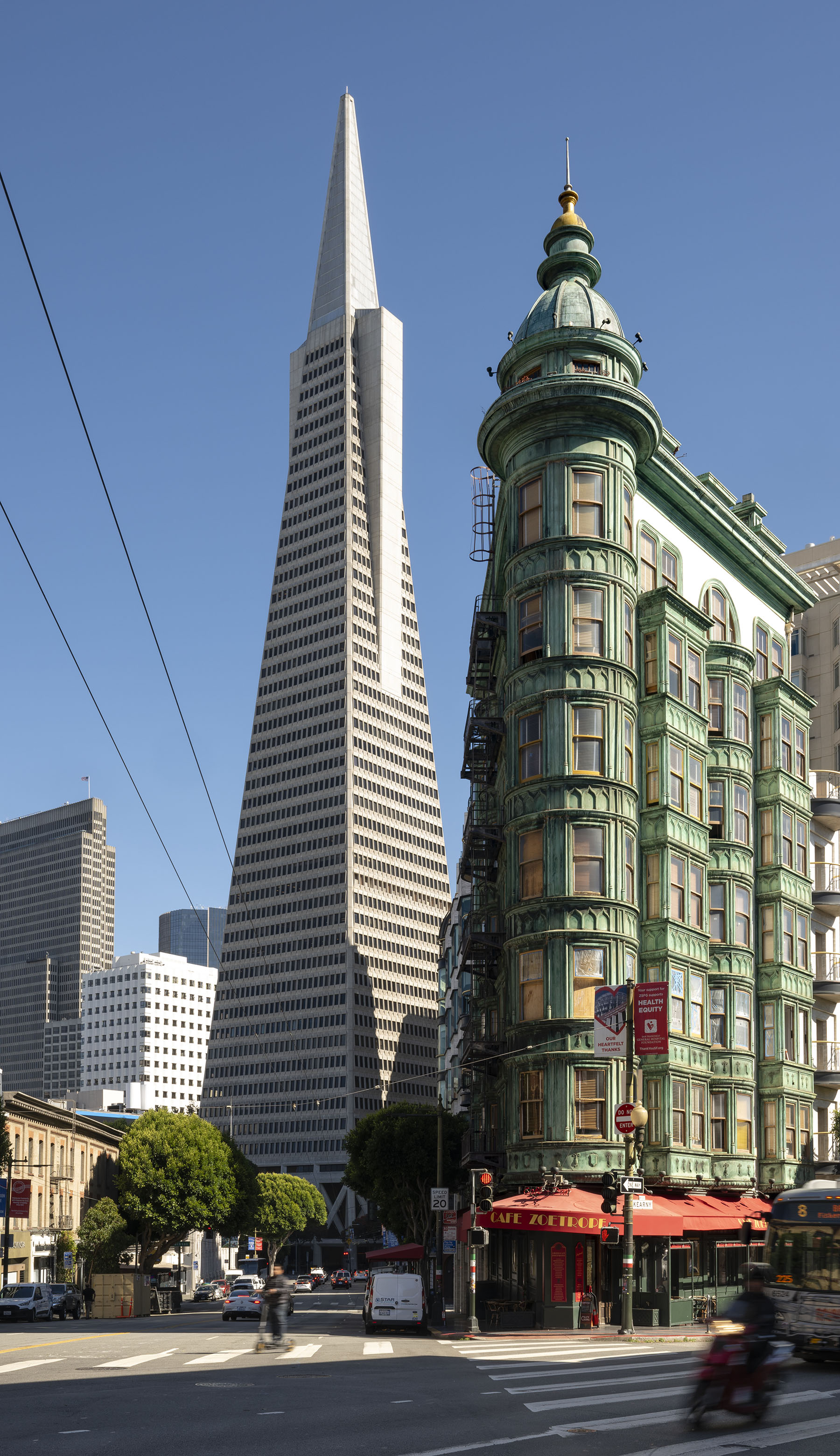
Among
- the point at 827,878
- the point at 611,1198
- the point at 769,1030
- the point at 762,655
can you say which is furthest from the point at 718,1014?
the point at 611,1198

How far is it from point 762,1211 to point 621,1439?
36.6 meters

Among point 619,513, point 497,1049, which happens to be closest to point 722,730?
point 619,513

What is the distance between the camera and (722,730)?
55.1m

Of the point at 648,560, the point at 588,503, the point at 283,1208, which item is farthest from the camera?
→ the point at 283,1208

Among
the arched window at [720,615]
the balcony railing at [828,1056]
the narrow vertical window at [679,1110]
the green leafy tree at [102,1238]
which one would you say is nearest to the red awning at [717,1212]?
the narrow vertical window at [679,1110]

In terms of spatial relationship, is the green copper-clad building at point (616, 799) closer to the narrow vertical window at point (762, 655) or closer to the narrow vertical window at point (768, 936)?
the narrow vertical window at point (768, 936)

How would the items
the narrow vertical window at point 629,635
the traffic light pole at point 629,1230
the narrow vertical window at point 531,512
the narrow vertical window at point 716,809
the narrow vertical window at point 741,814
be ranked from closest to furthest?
the traffic light pole at point 629,1230, the narrow vertical window at point 629,635, the narrow vertical window at point 531,512, the narrow vertical window at point 716,809, the narrow vertical window at point 741,814

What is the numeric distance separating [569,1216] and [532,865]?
35.0ft

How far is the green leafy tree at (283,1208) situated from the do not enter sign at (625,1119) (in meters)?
105

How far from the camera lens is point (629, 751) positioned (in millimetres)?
46688

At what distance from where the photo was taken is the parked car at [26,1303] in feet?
178

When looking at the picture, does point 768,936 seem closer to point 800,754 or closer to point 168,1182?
point 800,754

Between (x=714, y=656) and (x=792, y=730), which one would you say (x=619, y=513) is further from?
(x=792, y=730)

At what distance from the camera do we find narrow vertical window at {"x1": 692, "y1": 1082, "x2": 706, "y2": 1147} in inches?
1881
